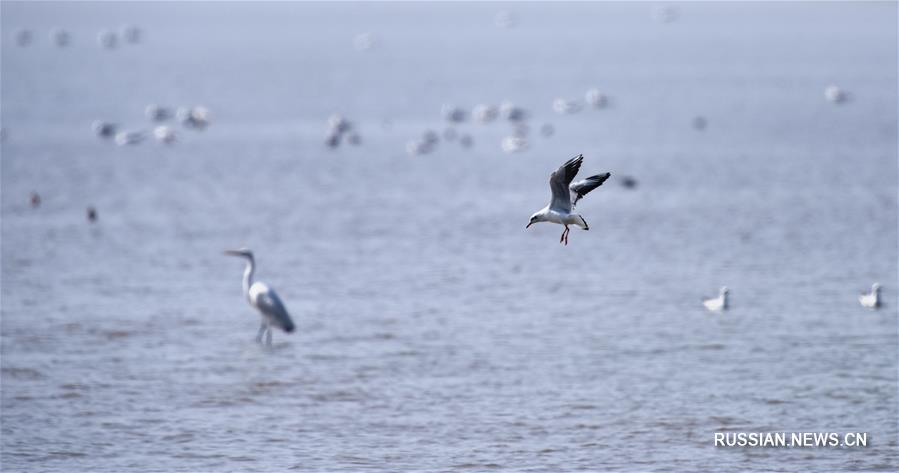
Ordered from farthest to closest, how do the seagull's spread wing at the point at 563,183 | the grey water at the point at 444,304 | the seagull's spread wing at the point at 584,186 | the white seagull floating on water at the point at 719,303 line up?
the white seagull floating on water at the point at 719,303 < the grey water at the point at 444,304 < the seagull's spread wing at the point at 584,186 < the seagull's spread wing at the point at 563,183

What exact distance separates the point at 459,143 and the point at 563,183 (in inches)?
2026

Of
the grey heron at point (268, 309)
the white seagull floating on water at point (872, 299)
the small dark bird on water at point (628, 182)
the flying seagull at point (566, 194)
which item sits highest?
the small dark bird on water at point (628, 182)

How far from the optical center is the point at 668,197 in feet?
155

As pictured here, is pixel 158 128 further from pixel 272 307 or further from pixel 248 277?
pixel 272 307

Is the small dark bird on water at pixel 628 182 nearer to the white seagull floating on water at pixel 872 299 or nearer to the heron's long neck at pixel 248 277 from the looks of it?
the white seagull floating on water at pixel 872 299

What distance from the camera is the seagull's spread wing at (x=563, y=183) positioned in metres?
16.1

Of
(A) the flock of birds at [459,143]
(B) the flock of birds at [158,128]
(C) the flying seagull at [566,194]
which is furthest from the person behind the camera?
(B) the flock of birds at [158,128]

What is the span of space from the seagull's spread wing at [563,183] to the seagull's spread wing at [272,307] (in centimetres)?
1004

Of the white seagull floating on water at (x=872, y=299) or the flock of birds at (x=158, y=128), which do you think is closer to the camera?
the white seagull floating on water at (x=872, y=299)

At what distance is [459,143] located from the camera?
223 ft

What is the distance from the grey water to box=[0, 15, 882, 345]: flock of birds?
0.50 m

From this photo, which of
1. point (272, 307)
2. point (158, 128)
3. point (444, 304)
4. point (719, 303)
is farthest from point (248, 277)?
point (158, 128)

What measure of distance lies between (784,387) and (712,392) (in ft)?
4.11

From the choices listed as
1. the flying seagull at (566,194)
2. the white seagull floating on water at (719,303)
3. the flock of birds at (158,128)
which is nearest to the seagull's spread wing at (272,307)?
the white seagull floating on water at (719,303)
